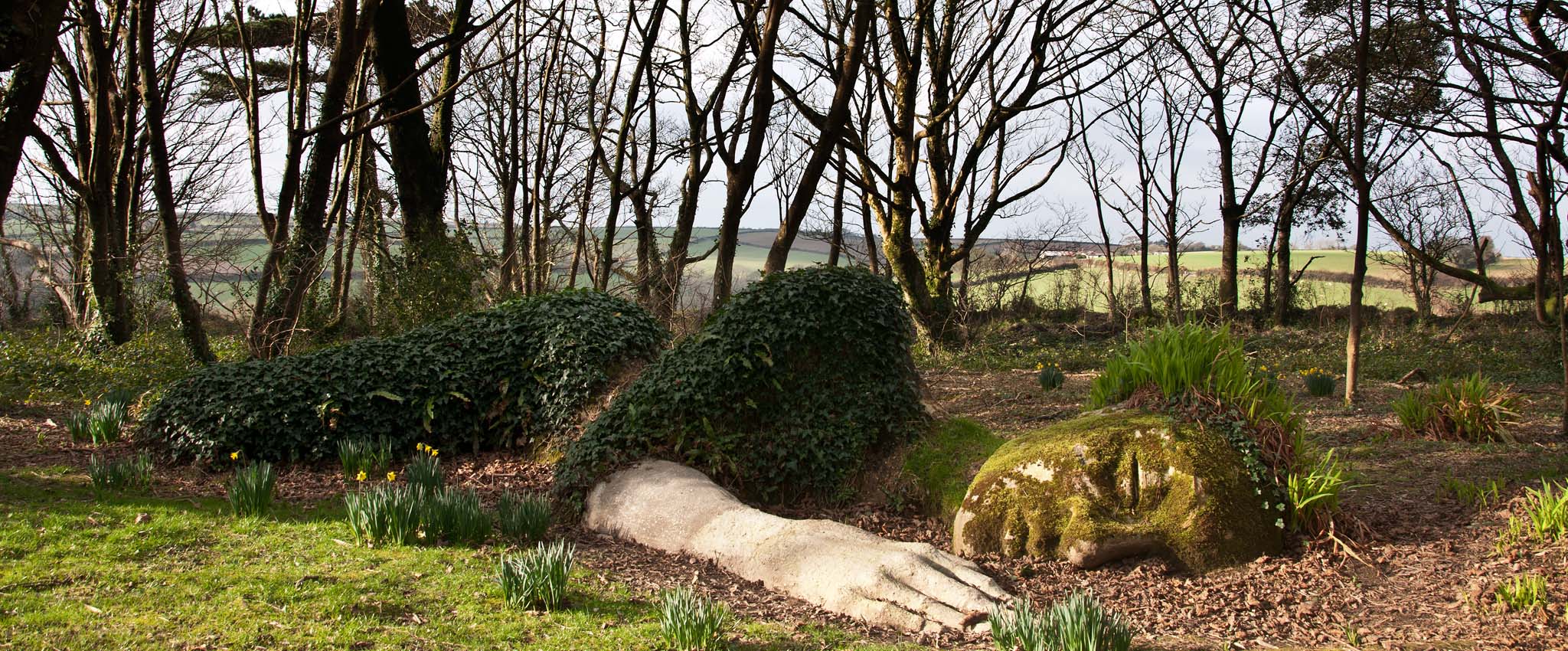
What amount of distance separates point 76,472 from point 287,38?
9789 millimetres

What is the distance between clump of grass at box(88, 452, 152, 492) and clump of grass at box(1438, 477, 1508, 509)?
25.2 feet

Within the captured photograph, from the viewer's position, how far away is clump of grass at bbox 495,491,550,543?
466cm

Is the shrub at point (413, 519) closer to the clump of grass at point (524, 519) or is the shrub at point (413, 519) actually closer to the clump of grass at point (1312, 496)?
the clump of grass at point (524, 519)

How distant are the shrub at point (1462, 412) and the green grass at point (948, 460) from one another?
3.28 meters

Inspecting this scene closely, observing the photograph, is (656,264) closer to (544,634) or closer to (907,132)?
(907,132)

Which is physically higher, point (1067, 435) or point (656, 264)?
point (656, 264)

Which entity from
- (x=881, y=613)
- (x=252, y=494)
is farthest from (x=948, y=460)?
(x=252, y=494)

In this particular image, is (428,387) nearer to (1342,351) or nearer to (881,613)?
(881,613)

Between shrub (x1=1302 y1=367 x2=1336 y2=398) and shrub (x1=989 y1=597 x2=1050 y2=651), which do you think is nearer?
shrub (x1=989 y1=597 x2=1050 y2=651)

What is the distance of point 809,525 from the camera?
4648mm

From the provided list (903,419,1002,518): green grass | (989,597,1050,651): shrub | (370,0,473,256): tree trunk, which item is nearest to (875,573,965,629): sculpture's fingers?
(989,597,1050,651): shrub

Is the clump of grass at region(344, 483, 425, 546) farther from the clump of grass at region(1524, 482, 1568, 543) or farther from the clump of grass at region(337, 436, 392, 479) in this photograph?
the clump of grass at region(1524, 482, 1568, 543)

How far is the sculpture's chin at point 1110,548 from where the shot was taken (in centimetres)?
463

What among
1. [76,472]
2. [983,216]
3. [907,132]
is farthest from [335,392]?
[983,216]
